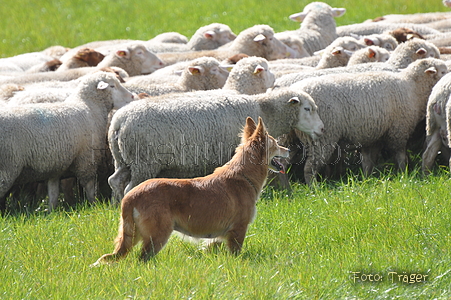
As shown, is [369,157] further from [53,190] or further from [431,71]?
[53,190]

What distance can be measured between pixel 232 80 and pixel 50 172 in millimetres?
2376

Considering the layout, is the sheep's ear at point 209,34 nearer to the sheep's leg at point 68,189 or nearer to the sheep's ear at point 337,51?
the sheep's ear at point 337,51

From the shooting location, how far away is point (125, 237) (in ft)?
15.1

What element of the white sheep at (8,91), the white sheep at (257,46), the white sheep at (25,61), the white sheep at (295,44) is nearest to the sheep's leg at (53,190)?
the white sheep at (8,91)

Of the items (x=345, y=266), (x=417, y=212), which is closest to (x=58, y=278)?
(x=345, y=266)

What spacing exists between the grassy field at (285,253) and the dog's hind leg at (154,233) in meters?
0.10

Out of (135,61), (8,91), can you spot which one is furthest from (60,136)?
(135,61)

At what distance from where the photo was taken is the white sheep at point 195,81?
8.58m

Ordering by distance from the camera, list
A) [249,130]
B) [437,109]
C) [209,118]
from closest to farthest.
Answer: [249,130] < [209,118] < [437,109]

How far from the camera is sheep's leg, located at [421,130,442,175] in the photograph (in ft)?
24.2

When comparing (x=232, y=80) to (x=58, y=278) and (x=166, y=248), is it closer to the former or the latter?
(x=166, y=248)

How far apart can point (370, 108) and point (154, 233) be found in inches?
156

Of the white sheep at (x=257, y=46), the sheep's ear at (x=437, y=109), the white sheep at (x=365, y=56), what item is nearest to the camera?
the sheep's ear at (x=437, y=109)

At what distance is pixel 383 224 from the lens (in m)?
5.36
